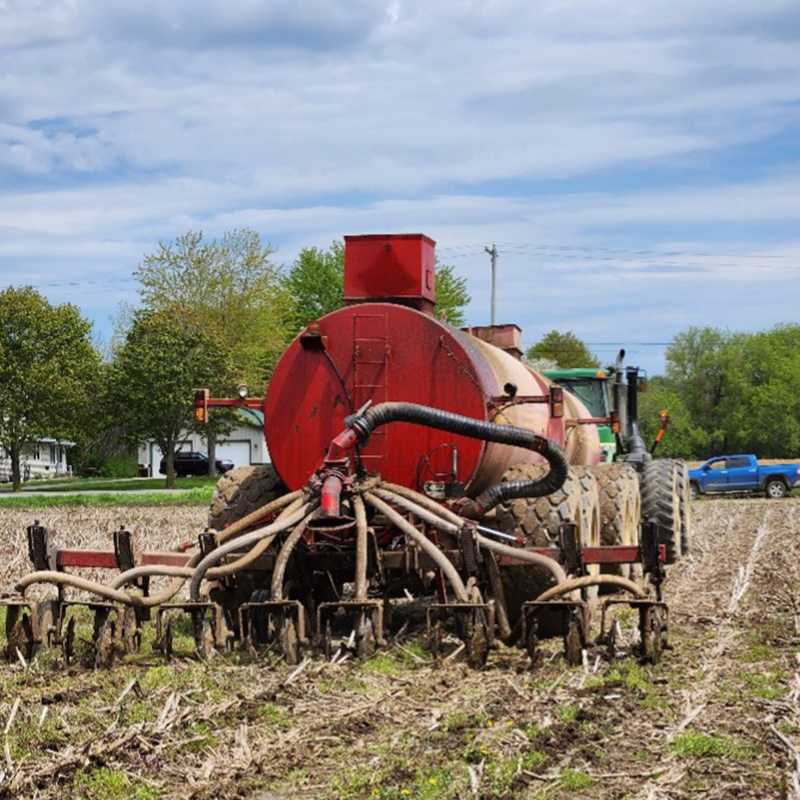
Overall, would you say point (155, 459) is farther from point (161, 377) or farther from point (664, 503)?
point (664, 503)

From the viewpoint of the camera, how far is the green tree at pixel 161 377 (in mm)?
53188

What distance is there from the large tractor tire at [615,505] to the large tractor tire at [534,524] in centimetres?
280

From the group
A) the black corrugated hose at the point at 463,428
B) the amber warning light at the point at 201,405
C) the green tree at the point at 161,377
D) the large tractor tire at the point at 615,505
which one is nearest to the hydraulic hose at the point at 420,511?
the black corrugated hose at the point at 463,428

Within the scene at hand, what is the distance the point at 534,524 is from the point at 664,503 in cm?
644

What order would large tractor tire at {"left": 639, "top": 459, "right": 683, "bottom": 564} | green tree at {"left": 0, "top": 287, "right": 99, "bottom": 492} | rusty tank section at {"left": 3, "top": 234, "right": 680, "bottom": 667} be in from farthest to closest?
green tree at {"left": 0, "top": 287, "right": 99, "bottom": 492} < large tractor tire at {"left": 639, "top": 459, "right": 683, "bottom": 564} < rusty tank section at {"left": 3, "top": 234, "right": 680, "bottom": 667}

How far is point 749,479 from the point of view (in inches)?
1718

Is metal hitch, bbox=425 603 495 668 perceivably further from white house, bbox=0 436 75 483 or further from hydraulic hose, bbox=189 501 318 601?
white house, bbox=0 436 75 483

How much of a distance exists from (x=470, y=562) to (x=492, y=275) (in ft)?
169

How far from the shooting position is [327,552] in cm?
1116

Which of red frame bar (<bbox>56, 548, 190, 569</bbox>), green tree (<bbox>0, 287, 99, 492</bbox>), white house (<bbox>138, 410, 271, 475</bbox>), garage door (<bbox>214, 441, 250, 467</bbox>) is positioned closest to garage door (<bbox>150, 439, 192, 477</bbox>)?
white house (<bbox>138, 410, 271, 475</bbox>)

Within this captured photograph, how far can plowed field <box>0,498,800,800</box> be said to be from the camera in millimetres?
6461

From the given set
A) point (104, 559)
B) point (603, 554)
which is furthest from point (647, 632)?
point (104, 559)

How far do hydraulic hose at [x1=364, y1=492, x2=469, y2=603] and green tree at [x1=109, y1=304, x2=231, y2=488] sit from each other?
41.6 meters

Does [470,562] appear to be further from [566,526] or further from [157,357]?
[157,357]
